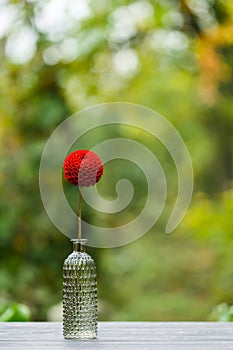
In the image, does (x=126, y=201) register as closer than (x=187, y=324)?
No

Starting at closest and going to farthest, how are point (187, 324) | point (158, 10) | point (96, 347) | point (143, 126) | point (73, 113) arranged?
point (96, 347)
point (187, 324)
point (73, 113)
point (158, 10)
point (143, 126)

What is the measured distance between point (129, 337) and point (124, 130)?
3076 millimetres

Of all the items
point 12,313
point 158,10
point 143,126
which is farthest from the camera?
point 143,126

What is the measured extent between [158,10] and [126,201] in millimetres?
1217

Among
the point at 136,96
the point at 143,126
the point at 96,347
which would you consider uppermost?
the point at 136,96

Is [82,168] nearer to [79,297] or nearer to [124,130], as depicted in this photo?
[79,297]

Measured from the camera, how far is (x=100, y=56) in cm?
425

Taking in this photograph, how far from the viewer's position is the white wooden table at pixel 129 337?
1390 mm

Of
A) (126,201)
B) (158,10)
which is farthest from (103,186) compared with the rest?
(158,10)

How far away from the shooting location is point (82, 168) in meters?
1.48

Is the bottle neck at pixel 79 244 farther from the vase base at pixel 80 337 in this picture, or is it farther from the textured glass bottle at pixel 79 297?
the vase base at pixel 80 337

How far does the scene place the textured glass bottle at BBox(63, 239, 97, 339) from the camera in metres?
1.48

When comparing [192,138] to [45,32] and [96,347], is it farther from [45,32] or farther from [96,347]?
[96,347]

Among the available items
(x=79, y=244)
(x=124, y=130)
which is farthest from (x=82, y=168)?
(x=124, y=130)
